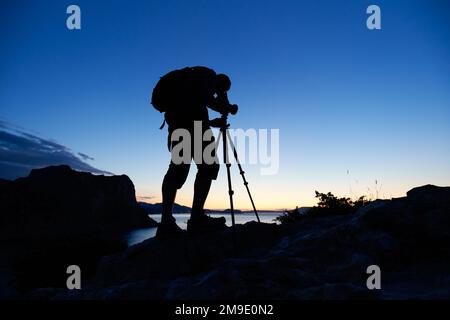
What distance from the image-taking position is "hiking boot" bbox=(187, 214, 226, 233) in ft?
19.8

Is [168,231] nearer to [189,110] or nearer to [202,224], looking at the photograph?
[202,224]

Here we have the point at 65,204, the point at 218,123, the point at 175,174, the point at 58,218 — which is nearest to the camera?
the point at 175,174

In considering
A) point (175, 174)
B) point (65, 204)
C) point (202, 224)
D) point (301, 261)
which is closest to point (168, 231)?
point (202, 224)

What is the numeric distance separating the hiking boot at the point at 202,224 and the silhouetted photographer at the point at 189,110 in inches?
11.5

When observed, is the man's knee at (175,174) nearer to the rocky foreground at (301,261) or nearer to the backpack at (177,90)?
the backpack at (177,90)

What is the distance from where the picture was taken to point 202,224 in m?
6.11

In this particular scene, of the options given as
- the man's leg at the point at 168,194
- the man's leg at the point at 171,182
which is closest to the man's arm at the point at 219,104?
the man's leg at the point at 171,182

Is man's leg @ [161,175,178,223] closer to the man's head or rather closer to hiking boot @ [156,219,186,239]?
hiking boot @ [156,219,186,239]

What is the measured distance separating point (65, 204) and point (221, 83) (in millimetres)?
168221

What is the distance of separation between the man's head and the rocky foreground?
9.25 ft

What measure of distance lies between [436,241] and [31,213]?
147 meters
